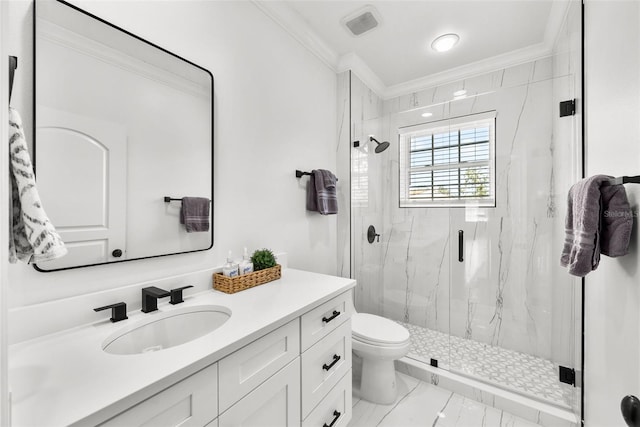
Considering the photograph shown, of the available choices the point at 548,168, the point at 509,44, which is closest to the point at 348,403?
the point at 548,168

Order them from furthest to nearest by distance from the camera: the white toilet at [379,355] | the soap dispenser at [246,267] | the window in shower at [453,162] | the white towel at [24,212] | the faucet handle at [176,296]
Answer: the window in shower at [453,162]
the white toilet at [379,355]
the soap dispenser at [246,267]
the faucet handle at [176,296]
the white towel at [24,212]

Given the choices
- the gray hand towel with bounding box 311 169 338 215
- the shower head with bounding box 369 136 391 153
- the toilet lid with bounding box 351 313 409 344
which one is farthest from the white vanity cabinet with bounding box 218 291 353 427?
the shower head with bounding box 369 136 391 153

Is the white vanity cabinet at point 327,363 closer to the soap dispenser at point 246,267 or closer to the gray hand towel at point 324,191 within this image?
the soap dispenser at point 246,267

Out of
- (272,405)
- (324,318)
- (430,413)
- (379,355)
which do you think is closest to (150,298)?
(272,405)

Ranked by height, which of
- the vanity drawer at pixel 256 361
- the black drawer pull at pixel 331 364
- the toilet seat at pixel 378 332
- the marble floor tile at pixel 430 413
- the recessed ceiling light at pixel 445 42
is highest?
the recessed ceiling light at pixel 445 42

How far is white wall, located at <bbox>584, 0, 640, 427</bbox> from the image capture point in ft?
2.69

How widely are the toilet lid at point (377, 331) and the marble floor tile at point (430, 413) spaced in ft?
1.42

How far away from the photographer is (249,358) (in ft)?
2.86

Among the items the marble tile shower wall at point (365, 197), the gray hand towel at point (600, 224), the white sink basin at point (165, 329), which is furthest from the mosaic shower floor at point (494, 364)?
the white sink basin at point (165, 329)

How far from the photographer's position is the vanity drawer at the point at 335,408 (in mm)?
1185

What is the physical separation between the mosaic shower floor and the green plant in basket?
4.79ft

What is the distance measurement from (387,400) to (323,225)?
1.24 meters

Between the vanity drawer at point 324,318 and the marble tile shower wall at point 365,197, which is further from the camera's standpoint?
the marble tile shower wall at point 365,197

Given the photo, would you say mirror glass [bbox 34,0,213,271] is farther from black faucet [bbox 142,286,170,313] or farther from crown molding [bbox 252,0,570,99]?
crown molding [bbox 252,0,570,99]
